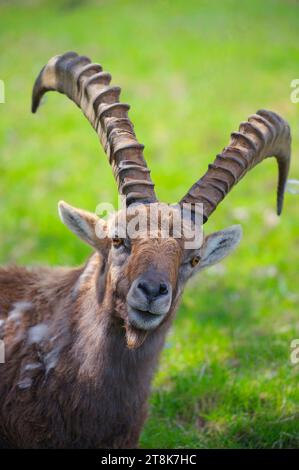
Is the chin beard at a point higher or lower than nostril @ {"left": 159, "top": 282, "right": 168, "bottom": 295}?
lower

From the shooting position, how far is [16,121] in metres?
17.0

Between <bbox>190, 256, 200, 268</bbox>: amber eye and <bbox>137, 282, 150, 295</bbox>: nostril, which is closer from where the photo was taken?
<bbox>137, 282, 150, 295</bbox>: nostril

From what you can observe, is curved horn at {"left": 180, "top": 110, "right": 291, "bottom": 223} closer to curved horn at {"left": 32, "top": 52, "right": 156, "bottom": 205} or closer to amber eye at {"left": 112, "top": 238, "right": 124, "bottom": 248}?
curved horn at {"left": 32, "top": 52, "right": 156, "bottom": 205}

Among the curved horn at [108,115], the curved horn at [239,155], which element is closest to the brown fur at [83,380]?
the curved horn at [108,115]

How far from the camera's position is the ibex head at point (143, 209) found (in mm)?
5520

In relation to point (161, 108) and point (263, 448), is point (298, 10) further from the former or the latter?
point (263, 448)

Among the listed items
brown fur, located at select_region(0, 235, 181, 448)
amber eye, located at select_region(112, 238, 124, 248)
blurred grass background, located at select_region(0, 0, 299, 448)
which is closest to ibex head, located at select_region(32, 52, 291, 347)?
amber eye, located at select_region(112, 238, 124, 248)

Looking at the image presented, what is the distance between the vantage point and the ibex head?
5520 mm

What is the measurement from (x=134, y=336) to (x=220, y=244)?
4.83 ft

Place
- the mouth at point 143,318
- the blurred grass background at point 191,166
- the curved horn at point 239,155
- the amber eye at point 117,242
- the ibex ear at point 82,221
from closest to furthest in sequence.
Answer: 1. the mouth at point 143,318
2. the amber eye at point 117,242
3. the curved horn at point 239,155
4. the ibex ear at point 82,221
5. the blurred grass background at point 191,166

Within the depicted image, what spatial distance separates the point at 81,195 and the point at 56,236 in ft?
5.74

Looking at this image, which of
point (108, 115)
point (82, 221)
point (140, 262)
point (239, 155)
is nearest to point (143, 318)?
point (140, 262)

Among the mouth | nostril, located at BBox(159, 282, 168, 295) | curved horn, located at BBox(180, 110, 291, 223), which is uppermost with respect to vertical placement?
curved horn, located at BBox(180, 110, 291, 223)

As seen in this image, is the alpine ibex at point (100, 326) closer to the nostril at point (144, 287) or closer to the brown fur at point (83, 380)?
the brown fur at point (83, 380)
